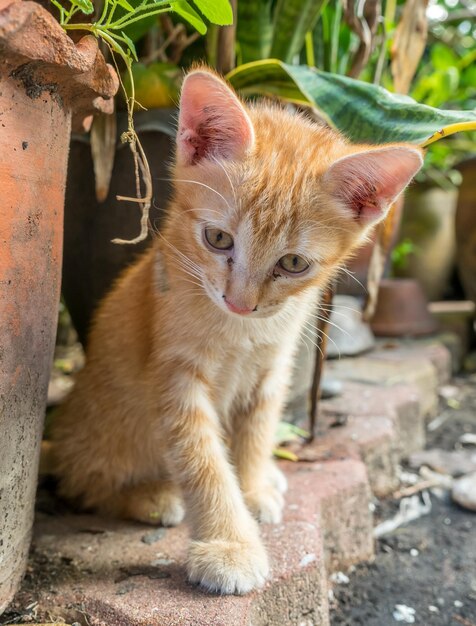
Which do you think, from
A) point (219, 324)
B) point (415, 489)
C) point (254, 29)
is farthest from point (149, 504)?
point (254, 29)

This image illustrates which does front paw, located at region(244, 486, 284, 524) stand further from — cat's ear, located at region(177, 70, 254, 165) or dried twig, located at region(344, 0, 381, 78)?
dried twig, located at region(344, 0, 381, 78)

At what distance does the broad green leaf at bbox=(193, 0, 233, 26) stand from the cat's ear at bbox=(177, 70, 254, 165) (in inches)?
2.8

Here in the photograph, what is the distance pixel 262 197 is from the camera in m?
0.91

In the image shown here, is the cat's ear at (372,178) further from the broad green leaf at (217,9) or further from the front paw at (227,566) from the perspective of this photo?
the front paw at (227,566)

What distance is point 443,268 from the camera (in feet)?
11.3

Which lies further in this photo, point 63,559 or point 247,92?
point 247,92

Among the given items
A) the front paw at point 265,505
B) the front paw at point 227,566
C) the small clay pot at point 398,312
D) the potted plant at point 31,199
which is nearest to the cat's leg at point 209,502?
the front paw at point 227,566

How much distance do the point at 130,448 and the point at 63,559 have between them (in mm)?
238

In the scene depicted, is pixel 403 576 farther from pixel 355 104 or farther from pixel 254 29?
pixel 254 29

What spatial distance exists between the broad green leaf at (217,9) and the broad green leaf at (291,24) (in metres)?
0.60

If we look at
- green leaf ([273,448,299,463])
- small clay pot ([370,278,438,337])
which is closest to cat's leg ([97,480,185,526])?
green leaf ([273,448,299,463])

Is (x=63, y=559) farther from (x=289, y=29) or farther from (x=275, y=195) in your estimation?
(x=289, y=29)

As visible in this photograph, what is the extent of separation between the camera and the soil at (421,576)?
1.10 meters

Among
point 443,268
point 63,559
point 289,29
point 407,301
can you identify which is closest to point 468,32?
point 443,268
